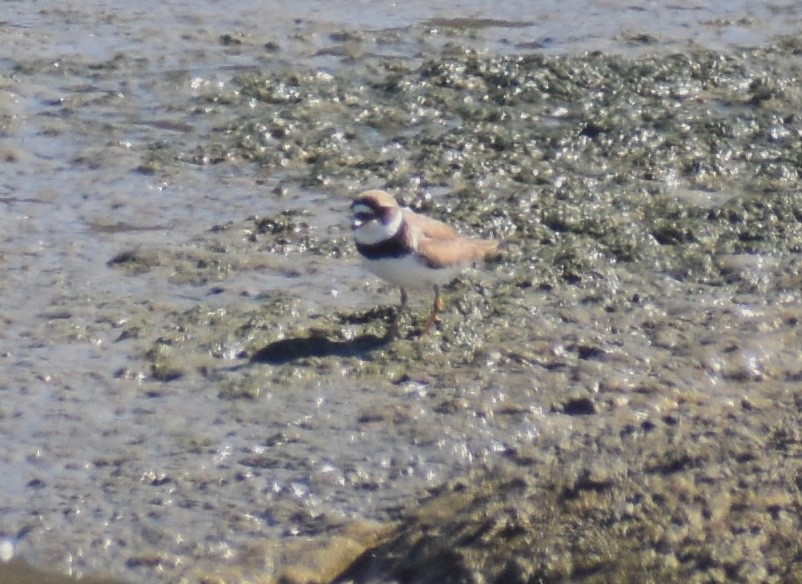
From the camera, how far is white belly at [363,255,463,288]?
6.50 m

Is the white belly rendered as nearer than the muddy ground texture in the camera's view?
No

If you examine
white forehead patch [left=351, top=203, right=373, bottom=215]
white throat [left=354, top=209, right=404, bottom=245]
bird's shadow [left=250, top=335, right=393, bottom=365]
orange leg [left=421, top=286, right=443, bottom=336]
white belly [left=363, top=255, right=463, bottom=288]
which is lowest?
bird's shadow [left=250, top=335, right=393, bottom=365]

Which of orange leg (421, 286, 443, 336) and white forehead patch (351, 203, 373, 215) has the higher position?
white forehead patch (351, 203, 373, 215)

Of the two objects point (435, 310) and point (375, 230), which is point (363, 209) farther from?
point (435, 310)

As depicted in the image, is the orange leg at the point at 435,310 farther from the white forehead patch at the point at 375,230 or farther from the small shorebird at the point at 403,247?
the white forehead patch at the point at 375,230

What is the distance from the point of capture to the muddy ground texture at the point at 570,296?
4.26 metres

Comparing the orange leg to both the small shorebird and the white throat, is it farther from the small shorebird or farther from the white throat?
the white throat

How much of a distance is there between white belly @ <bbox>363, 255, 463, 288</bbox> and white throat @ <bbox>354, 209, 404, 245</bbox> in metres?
0.09

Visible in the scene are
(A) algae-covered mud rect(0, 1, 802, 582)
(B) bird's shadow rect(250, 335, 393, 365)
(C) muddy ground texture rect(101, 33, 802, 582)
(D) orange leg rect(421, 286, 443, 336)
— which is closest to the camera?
(C) muddy ground texture rect(101, 33, 802, 582)

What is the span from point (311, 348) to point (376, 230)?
59 centimetres

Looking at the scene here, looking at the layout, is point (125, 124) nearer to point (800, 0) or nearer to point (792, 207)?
point (792, 207)

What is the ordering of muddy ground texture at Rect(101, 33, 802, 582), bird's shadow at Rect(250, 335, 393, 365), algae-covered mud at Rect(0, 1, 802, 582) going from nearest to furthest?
1. muddy ground texture at Rect(101, 33, 802, 582)
2. algae-covered mud at Rect(0, 1, 802, 582)
3. bird's shadow at Rect(250, 335, 393, 365)

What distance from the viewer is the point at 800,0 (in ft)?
38.0

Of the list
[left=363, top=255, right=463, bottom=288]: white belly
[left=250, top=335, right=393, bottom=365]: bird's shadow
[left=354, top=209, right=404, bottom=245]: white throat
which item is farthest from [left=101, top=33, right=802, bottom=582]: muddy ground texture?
[left=354, top=209, right=404, bottom=245]: white throat
